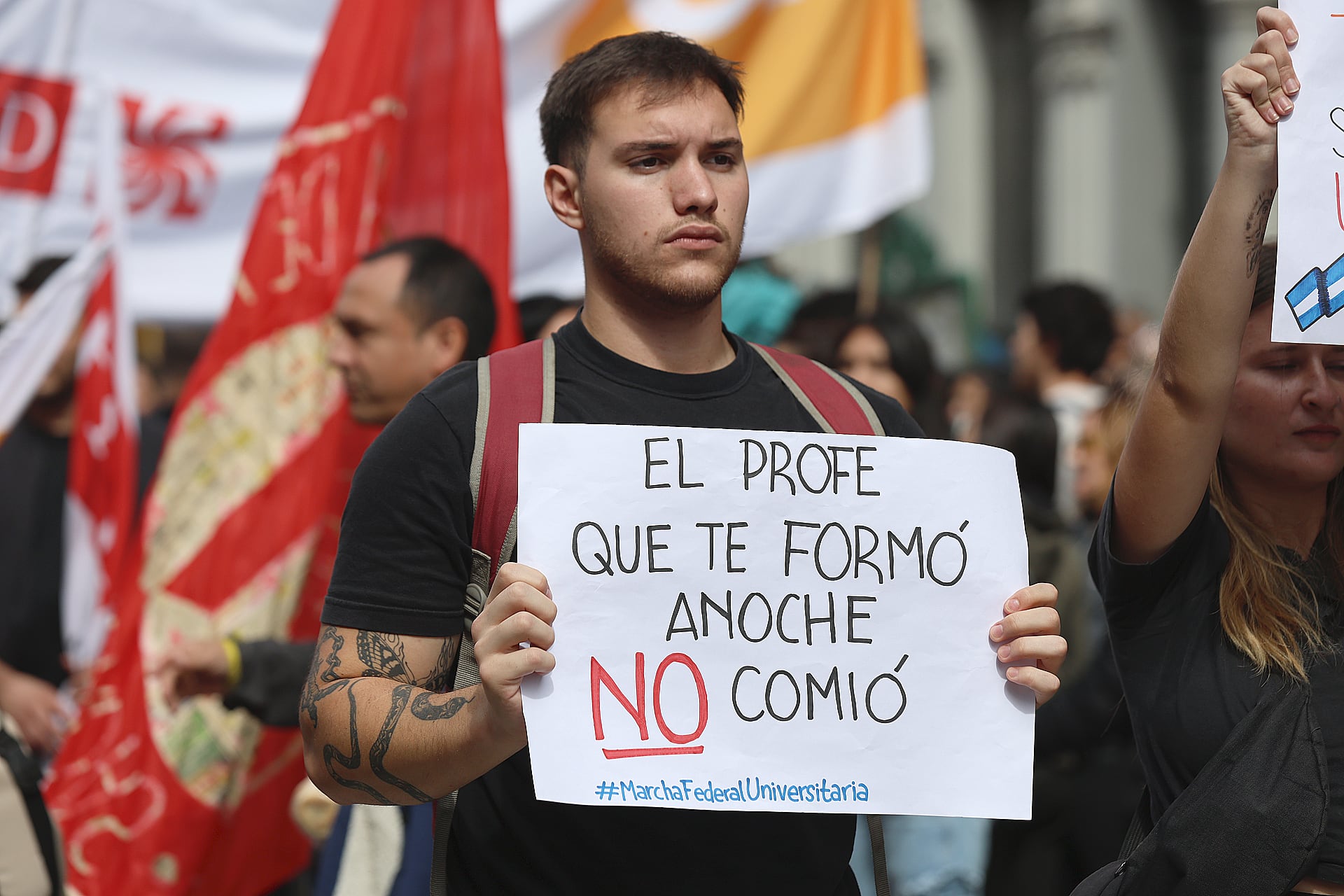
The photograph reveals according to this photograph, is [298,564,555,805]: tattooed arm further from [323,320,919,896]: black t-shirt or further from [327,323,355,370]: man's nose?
[327,323,355,370]: man's nose

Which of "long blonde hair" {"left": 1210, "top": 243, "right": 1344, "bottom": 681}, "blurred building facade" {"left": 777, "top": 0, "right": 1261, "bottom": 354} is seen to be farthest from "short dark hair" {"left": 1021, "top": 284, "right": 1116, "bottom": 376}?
"blurred building facade" {"left": 777, "top": 0, "right": 1261, "bottom": 354}

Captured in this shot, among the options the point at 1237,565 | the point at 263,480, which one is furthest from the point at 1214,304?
the point at 263,480

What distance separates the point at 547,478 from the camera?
191 centimetres

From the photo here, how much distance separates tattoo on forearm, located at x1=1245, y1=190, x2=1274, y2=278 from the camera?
2008mm

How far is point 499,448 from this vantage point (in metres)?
2.00

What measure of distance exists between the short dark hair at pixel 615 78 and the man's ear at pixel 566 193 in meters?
0.02

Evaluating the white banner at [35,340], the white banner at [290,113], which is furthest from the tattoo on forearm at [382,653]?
the white banner at [290,113]

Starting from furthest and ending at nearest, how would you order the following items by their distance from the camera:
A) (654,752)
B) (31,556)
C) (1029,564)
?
1. (31,556)
2. (1029,564)
3. (654,752)

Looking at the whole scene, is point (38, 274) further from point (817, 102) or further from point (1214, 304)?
point (1214, 304)

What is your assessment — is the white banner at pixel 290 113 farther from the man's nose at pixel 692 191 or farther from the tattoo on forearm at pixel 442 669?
the tattoo on forearm at pixel 442 669

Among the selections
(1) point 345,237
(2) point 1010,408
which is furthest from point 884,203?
(1) point 345,237

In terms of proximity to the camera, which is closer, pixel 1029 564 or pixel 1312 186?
pixel 1312 186

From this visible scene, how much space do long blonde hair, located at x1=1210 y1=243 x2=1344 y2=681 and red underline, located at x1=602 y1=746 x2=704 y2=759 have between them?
0.79 meters

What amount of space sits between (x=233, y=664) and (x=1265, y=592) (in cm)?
204
